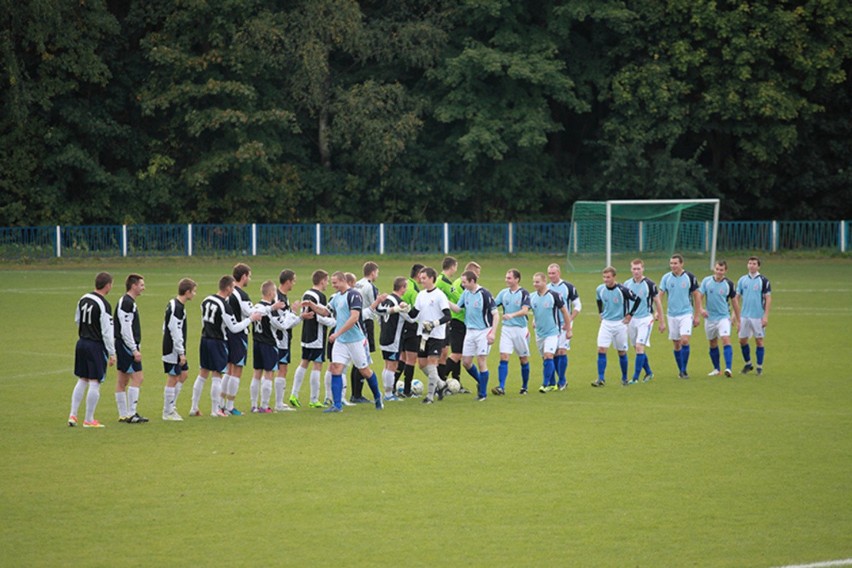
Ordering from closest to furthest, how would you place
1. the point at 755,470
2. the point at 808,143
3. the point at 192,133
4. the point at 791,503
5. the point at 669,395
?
the point at 791,503, the point at 755,470, the point at 669,395, the point at 192,133, the point at 808,143

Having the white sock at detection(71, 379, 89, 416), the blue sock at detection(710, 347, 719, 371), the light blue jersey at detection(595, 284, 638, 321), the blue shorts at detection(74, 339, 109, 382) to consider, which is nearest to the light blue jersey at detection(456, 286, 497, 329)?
the light blue jersey at detection(595, 284, 638, 321)

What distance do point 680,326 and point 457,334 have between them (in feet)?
13.4

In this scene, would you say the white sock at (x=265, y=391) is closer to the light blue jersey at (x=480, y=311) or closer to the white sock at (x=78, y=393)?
the white sock at (x=78, y=393)

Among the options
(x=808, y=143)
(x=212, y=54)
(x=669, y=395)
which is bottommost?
(x=669, y=395)

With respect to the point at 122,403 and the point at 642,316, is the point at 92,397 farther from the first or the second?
the point at 642,316

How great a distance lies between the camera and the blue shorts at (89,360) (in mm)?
14711

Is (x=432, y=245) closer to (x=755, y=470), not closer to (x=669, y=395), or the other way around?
(x=669, y=395)

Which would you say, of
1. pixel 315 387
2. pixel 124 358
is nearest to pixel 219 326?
pixel 124 358

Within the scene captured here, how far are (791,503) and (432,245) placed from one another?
4034 centimetres

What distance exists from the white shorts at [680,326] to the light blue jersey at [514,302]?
10.6 ft

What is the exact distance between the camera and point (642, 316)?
19.5 meters

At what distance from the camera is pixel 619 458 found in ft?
43.7

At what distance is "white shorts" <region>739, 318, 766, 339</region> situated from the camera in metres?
20.2

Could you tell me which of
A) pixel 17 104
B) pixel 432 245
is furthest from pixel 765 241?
pixel 17 104
